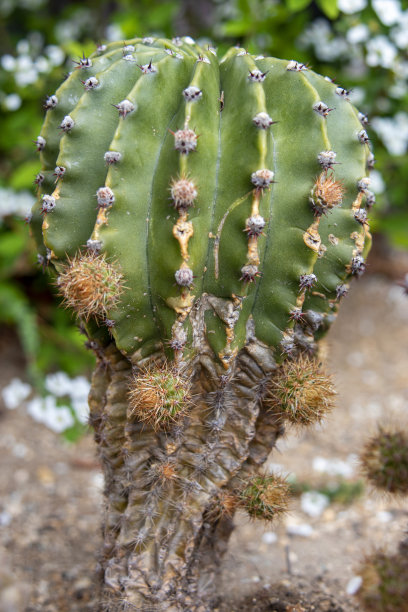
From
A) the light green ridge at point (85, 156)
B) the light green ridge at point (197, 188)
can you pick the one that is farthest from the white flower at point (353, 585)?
the light green ridge at point (85, 156)

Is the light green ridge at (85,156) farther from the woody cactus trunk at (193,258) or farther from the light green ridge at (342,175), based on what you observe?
the light green ridge at (342,175)

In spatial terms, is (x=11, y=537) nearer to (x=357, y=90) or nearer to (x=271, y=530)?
(x=271, y=530)

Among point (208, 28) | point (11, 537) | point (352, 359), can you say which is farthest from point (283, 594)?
point (208, 28)

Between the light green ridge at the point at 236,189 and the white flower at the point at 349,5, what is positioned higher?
the white flower at the point at 349,5

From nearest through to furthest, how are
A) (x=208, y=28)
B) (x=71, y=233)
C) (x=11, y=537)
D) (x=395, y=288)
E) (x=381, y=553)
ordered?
(x=71, y=233) < (x=381, y=553) < (x=11, y=537) < (x=208, y=28) < (x=395, y=288)

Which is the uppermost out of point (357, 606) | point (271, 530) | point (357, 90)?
point (357, 90)

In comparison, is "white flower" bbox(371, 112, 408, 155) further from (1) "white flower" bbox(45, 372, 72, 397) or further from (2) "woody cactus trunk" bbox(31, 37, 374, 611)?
(1) "white flower" bbox(45, 372, 72, 397)

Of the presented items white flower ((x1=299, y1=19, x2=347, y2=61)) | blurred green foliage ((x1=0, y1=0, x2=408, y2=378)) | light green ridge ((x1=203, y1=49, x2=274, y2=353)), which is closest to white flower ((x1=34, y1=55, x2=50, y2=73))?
blurred green foliage ((x1=0, y1=0, x2=408, y2=378))
